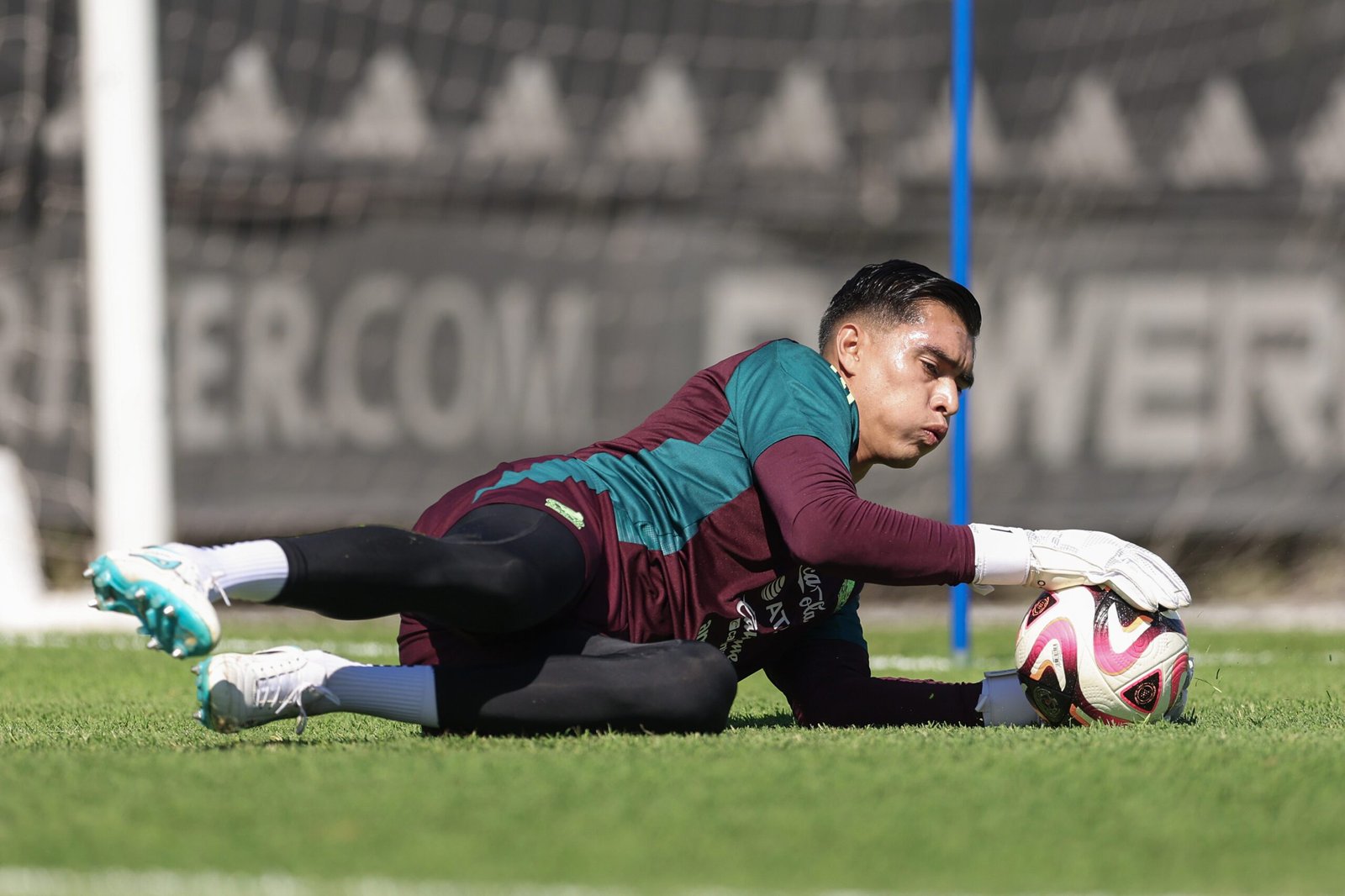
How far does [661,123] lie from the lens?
27.1 ft

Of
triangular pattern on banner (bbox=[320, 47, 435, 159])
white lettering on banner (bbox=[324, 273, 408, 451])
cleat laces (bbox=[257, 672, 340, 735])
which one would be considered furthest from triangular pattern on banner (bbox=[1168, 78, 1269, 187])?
cleat laces (bbox=[257, 672, 340, 735])

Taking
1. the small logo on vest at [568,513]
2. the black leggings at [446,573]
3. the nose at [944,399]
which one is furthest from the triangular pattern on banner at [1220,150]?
the black leggings at [446,573]

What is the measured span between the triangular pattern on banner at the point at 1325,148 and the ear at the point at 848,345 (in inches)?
208

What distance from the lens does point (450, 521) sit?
3.36 metres

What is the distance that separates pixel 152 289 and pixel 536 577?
414cm

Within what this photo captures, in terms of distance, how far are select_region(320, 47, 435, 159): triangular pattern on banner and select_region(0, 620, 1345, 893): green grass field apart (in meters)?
5.11

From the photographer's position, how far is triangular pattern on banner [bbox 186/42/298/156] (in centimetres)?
807

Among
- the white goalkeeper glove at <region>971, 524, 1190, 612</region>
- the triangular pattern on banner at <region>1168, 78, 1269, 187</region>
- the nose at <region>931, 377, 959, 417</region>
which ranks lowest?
the white goalkeeper glove at <region>971, 524, 1190, 612</region>

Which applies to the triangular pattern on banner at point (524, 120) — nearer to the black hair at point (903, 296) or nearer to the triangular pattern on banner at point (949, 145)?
the triangular pattern on banner at point (949, 145)

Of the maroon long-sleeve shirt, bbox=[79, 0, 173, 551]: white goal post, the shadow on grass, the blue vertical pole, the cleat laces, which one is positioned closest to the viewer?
the cleat laces

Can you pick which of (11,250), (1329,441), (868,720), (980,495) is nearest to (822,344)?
(868,720)

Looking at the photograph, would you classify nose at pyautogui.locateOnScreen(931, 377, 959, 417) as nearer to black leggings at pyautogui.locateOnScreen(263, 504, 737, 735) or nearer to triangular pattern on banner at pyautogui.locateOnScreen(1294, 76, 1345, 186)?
black leggings at pyautogui.locateOnScreen(263, 504, 737, 735)

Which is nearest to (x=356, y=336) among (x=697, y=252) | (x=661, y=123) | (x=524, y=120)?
(x=524, y=120)

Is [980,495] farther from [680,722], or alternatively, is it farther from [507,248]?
[680,722]
